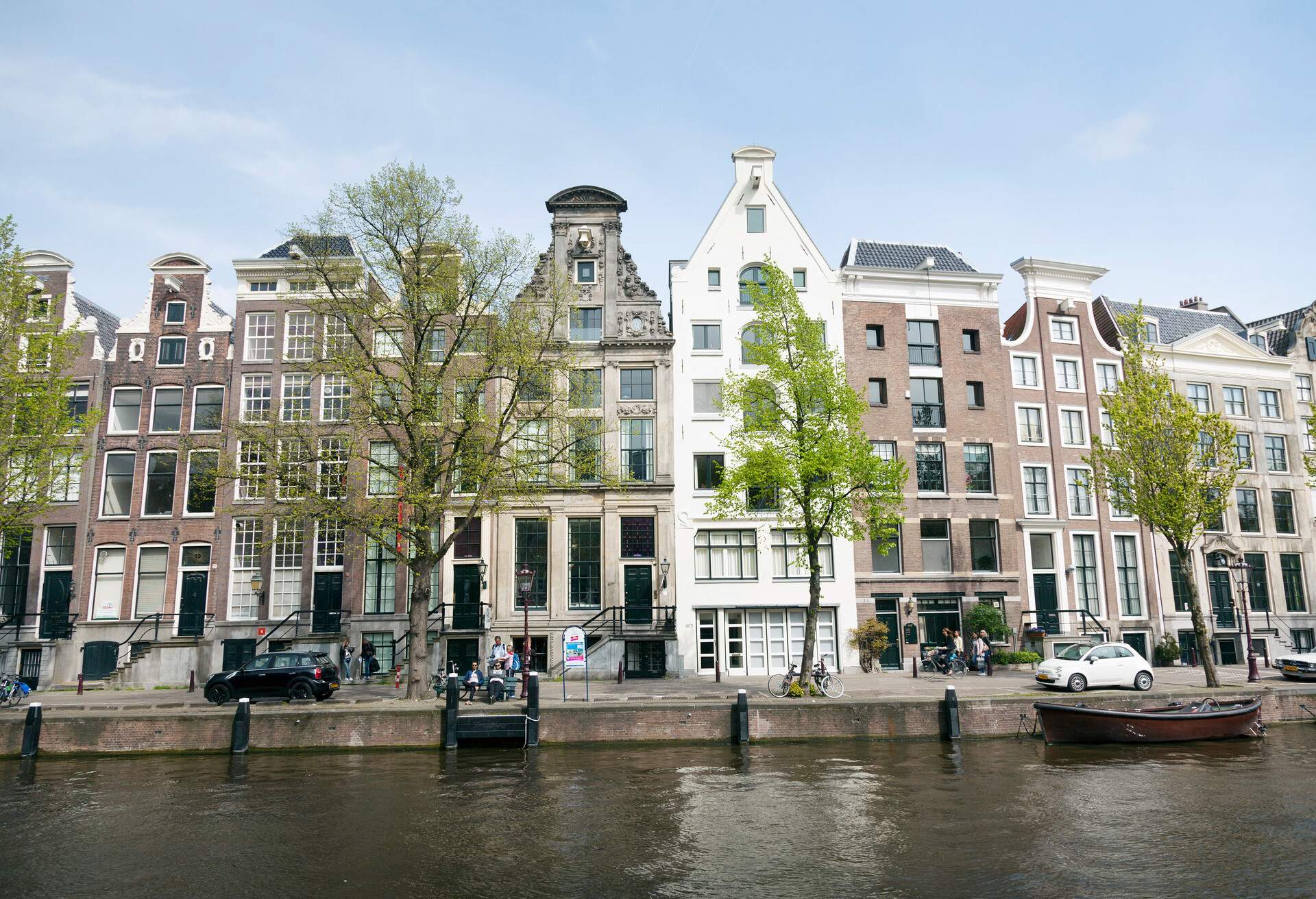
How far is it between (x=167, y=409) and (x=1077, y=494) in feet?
131

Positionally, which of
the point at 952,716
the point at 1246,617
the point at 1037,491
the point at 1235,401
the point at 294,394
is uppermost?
the point at 1235,401

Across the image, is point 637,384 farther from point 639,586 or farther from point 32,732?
point 32,732

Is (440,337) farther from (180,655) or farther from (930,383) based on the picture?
(930,383)

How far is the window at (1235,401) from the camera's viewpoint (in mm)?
42469

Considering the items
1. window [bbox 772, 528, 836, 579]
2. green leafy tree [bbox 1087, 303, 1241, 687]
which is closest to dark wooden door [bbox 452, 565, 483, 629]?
window [bbox 772, 528, 836, 579]

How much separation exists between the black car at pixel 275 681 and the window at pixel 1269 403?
44599 mm

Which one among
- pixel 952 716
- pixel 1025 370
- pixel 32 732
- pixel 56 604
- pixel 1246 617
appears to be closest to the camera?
pixel 32 732

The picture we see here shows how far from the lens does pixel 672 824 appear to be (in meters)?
15.1

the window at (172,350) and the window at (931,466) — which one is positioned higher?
the window at (172,350)

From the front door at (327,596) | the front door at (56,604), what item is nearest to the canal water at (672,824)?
the front door at (327,596)


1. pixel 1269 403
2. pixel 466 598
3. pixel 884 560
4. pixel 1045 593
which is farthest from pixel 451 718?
pixel 1269 403

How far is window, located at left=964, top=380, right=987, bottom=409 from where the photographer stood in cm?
3819

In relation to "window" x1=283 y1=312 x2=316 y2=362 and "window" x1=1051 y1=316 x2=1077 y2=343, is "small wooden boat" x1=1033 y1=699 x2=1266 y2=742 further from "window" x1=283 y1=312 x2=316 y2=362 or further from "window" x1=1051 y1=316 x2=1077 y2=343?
"window" x1=283 y1=312 x2=316 y2=362

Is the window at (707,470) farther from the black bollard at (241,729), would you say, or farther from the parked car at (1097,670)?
the black bollard at (241,729)
